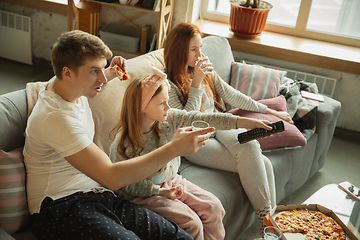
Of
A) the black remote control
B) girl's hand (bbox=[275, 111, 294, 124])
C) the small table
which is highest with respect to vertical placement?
the black remote control

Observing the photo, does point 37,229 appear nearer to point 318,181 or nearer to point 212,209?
point 212,209

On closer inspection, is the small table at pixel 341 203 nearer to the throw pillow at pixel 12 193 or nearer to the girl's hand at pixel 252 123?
the girl's hand at pixel 252 123

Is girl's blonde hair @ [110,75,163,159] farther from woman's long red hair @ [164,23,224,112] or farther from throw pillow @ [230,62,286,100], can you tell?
throw pillow @ [230,62,286,100]

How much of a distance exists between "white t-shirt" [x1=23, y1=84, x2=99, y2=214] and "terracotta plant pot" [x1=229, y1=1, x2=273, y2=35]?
2.18 m

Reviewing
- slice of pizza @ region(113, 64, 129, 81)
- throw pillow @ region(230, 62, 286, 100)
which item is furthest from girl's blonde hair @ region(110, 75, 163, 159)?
throw pillow @ region(230, 62, 286, 100)

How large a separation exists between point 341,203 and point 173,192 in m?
0.89

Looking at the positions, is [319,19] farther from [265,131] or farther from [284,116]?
[265,131]

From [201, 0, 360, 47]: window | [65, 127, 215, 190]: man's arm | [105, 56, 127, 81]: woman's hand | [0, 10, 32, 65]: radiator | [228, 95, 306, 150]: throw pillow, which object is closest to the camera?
[65, 127, 215, 190]: man's arm

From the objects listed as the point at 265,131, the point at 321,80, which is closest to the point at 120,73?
the point at 265,131

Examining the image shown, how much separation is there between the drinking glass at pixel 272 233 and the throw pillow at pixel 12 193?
0.94 metres

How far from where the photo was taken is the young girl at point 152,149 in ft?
4.80

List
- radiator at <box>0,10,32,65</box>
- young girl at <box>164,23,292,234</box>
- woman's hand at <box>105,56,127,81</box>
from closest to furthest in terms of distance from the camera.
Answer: woman's hand at <box>105,56,127,81</box> → young girl at <box>164,23,292,234</box> → radiator at <box>0,10,32,65</box>

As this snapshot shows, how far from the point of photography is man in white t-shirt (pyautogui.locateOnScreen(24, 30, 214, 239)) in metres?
1.21

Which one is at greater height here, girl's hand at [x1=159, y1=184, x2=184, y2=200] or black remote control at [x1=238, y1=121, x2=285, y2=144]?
black remote control at [x1=238, y1=121, x2=285, y2=144]
